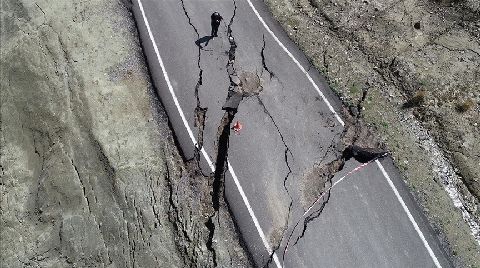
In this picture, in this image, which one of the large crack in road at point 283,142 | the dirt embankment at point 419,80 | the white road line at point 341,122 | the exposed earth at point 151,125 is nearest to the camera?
the white road line at point 341,122

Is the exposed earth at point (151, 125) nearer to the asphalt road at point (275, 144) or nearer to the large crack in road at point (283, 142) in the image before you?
the large crack in road at point (283, 142)

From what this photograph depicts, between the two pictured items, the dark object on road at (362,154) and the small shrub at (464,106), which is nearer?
the dark object on road at (362,154)

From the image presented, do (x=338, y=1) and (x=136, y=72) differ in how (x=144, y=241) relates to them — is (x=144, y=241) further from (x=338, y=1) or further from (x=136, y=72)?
(x=338, y=1)

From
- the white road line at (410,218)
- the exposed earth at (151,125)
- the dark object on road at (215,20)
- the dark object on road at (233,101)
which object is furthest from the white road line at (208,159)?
the white road line at (410,218)

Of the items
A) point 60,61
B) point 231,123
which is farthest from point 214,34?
point 60,61

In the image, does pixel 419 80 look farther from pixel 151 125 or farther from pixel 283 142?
pixel 151 125

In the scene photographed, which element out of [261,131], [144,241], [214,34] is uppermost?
[214,34]
